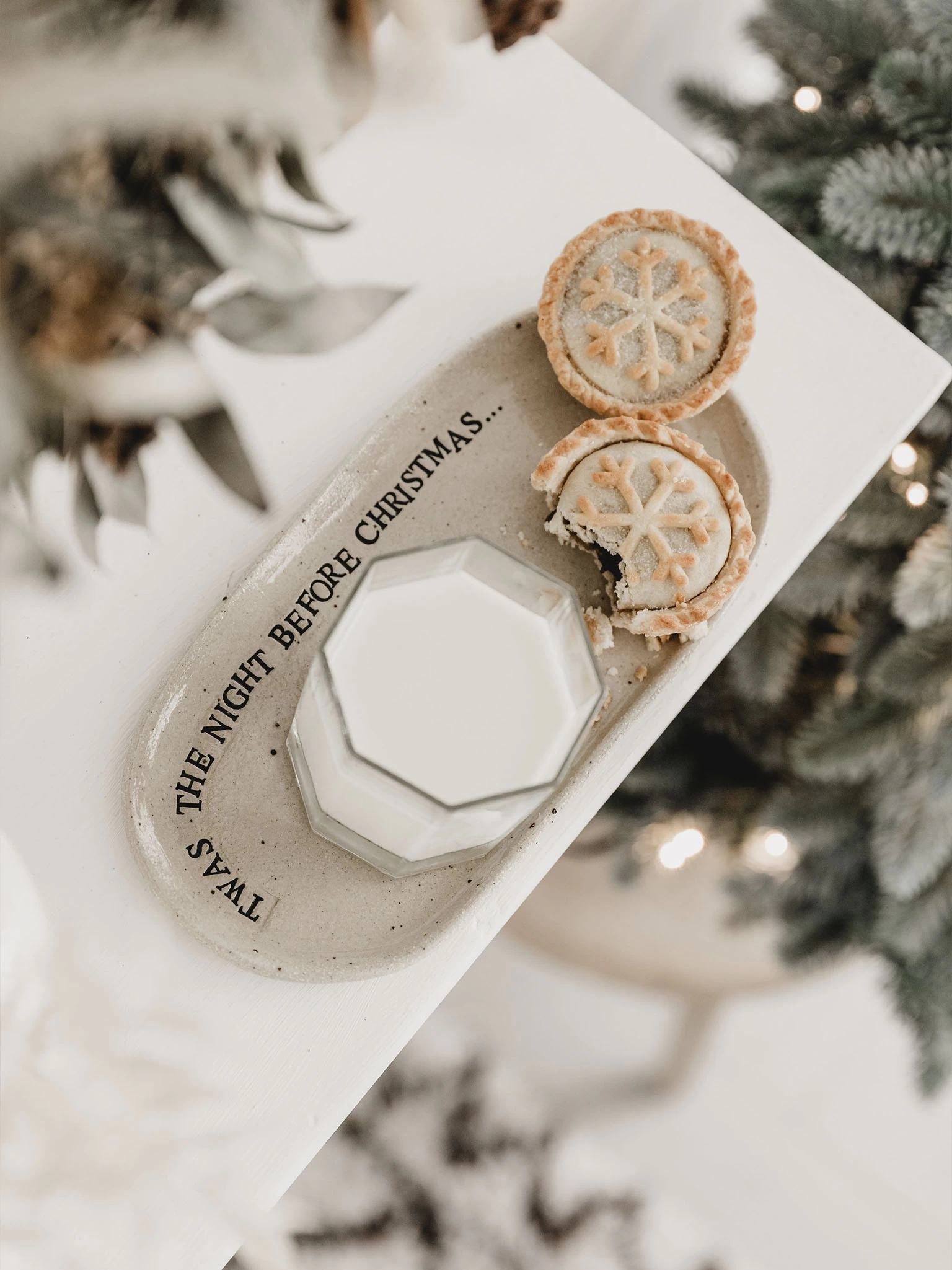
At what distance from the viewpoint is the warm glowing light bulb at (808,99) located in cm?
74

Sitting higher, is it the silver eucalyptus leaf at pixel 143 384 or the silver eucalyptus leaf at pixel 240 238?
the silver eucalyptus leaf at pixel 240 238

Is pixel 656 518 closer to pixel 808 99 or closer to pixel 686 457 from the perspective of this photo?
pixel 686 457

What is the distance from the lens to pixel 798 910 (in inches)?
37.6

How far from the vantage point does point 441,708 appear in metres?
0.51

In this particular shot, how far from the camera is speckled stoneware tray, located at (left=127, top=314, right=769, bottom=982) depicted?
1.88 feet

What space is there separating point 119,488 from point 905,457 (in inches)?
26.0

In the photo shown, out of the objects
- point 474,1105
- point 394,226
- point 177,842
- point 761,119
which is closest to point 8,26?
point 394,226

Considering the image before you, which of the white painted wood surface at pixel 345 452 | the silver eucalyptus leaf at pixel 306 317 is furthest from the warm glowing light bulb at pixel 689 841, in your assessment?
the silver eucalyptus leaf at pixel 306 317

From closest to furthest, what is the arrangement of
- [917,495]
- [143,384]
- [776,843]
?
1. [143,384]
2. [917,495]
3. [776,843]

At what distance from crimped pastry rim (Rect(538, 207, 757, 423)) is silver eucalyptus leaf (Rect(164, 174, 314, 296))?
0.64ft

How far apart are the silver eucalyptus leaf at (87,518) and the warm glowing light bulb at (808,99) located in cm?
68

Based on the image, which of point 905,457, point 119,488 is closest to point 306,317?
point 119,488

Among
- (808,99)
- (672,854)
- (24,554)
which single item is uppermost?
(808,99)

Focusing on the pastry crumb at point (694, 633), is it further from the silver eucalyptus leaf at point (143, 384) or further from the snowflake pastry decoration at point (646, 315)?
the silver eucalyptus leaf at point (143, 384)
